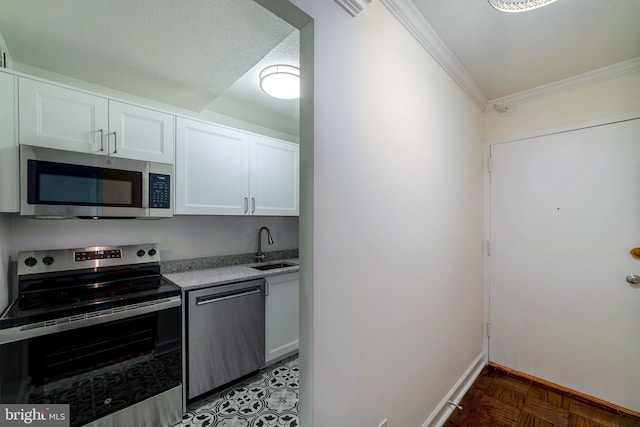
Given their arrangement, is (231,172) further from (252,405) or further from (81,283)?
(252,405)

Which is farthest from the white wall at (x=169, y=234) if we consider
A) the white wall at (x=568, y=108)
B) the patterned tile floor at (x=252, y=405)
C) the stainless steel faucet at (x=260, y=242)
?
the white wall at (x=568, y=108)

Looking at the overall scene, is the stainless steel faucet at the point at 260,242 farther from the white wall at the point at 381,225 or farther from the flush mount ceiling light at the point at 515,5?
the flush mount ceiling light at the point at 515,5

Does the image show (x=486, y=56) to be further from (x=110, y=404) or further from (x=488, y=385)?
(x=110, y=404)

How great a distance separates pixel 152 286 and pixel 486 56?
287 cm

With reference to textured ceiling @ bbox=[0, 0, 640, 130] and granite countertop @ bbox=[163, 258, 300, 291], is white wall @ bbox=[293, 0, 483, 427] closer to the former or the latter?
textured ceiling @ bbox=[0, 0, 640, 130]

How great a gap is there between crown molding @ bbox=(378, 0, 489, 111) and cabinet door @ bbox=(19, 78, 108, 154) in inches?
73.0

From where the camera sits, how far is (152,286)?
188cm

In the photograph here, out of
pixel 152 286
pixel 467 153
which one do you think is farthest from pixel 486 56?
pixel 152 286

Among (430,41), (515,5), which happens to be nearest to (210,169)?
(430,41)

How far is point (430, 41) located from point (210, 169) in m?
1.87

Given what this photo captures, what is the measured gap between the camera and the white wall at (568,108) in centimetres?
195

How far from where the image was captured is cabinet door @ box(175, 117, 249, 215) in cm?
209

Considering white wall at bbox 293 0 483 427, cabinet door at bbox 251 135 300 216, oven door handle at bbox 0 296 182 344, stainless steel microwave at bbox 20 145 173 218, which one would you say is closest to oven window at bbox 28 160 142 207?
stainless steel microwave at bbox 20 145 173 218

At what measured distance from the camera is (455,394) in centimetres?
197
